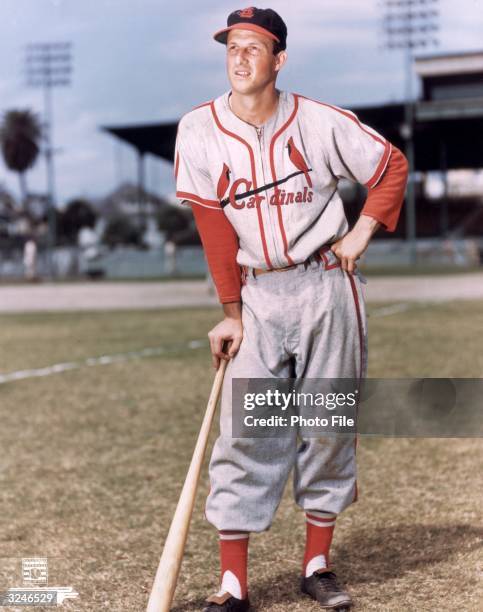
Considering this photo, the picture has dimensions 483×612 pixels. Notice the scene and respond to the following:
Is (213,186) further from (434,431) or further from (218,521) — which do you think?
(434,431)

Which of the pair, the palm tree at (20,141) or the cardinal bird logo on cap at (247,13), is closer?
the cardinal bird logo on cap at (247,13)

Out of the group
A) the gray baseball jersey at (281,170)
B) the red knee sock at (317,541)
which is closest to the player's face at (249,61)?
the gray baseball jersey at (281,170)

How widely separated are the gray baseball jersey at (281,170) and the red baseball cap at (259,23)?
0.67 ft

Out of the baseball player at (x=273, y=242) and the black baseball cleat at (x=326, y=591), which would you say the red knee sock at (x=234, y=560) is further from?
the black baseball cleat at (x=326, y=591)

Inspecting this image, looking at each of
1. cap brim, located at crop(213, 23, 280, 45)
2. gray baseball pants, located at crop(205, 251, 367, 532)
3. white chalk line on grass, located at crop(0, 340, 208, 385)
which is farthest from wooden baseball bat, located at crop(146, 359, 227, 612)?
white chalk line on grass, located at crop(0, 340, 208, 385)

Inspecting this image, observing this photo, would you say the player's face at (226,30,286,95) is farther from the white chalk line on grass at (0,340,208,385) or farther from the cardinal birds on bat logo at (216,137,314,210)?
the white chalk line on grass at (0,340,208,385)

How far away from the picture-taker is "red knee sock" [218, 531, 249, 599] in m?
2.70

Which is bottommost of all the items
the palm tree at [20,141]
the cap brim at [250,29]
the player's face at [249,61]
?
the player's face at [249,61]

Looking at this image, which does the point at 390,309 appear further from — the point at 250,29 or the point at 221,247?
the point at 250,29

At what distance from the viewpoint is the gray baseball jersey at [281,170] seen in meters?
2.58

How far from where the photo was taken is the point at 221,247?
267 cm

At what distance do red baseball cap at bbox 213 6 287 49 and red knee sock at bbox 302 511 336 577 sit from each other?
1.41 meters

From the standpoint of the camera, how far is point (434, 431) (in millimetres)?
5133

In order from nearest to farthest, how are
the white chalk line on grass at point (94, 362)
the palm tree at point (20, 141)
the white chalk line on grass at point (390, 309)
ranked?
the white chalk line on grass at point (94, 362) < the white chalk line on grass at point (390, 309) < the palm tree at point (20, 141)
